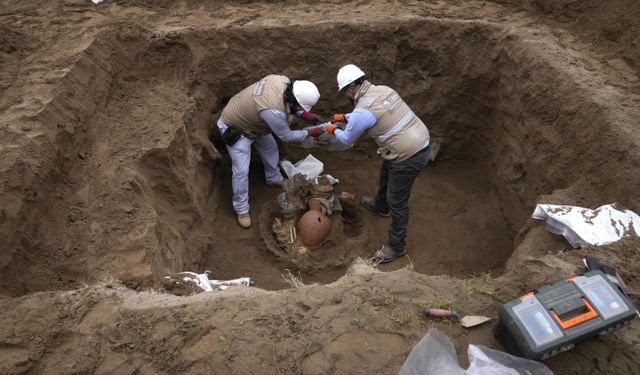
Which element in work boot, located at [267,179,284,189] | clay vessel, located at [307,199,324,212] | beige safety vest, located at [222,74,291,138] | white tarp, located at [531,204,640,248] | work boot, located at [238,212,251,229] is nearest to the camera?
white tarp, located at [531,204,640,248]

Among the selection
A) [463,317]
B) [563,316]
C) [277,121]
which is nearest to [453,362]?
[463,317]

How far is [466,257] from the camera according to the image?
4652 millimetres

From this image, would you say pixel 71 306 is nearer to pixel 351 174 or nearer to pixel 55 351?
pixel 55 351

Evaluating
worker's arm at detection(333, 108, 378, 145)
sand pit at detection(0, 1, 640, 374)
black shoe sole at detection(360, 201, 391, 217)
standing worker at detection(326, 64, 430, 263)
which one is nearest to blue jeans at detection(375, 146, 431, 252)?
standing worker at detection(326, 64, 430, 263)

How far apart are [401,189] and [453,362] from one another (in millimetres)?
2440

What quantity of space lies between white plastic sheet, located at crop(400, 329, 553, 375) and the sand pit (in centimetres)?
14

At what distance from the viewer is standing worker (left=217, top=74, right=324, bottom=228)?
4.46 m

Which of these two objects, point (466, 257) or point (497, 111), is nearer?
point (466, 257)

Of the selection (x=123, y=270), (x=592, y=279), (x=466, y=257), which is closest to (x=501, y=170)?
(x=466, y=257)

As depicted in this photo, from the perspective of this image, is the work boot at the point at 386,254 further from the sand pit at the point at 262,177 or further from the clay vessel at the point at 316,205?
the clay vessel at the point at 316,205

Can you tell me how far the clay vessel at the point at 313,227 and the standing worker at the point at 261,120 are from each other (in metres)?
→ 0.80

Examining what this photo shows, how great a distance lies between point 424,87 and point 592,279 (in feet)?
12.8

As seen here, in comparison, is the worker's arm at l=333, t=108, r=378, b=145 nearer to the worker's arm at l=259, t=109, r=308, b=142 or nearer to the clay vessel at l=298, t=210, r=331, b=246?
the worker's arm at l=259, t=109, r=308, b=142

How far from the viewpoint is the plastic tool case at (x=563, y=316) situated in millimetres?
1896
